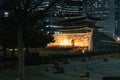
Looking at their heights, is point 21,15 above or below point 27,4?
below

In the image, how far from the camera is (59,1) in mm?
24719

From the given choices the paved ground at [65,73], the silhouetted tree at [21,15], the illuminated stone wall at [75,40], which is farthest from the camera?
the illuminated stone wall at [75,40]

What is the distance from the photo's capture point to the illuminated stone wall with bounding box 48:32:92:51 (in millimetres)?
91875

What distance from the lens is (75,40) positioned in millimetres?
95688

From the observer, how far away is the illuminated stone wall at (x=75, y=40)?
91875mm

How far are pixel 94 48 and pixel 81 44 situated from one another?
215 inches

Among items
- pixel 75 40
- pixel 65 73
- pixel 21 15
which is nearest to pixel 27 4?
pixel 21 15

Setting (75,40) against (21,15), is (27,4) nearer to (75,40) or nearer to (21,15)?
(21,15)

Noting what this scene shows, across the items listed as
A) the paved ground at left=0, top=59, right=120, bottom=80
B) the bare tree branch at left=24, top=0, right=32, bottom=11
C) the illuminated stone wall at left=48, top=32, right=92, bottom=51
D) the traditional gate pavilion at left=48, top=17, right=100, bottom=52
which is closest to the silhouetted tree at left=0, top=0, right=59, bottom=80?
the bare tree branch at left=24, top=0, right=32, bottom=11

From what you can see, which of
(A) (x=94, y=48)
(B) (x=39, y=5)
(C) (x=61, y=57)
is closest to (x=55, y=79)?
(B) (x=39, y=5)

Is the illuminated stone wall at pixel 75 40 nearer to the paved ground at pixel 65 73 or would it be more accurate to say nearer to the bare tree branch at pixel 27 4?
the paved ground at pixel 65 73

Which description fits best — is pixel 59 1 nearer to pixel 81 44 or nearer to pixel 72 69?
pixel 72 69

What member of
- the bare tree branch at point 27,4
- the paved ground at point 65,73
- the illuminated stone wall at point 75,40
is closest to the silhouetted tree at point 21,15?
the bare tree branch at point 27,4

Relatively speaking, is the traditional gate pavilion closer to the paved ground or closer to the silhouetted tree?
the paved ground
